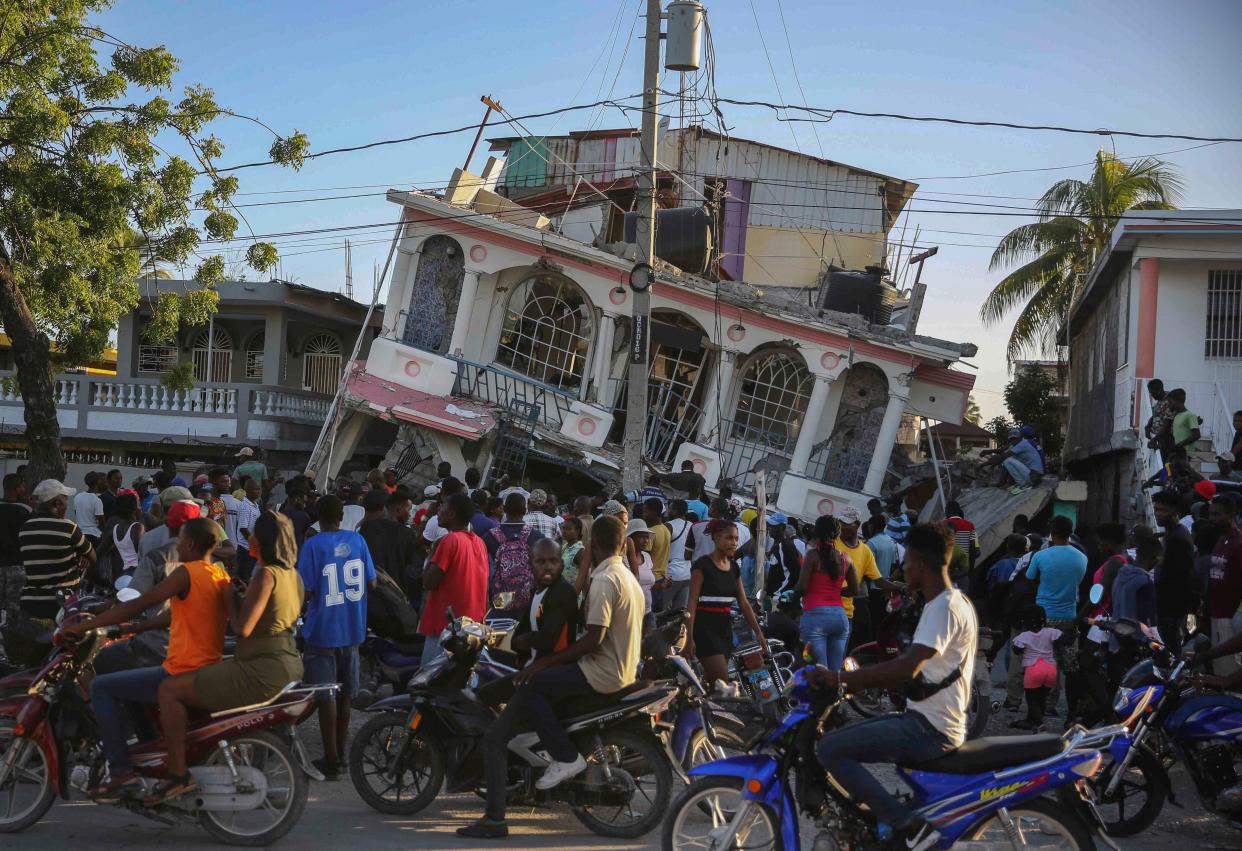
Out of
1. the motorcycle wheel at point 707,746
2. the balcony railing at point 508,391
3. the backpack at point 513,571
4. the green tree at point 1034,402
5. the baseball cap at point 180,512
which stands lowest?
the motorcycle wheel at point 707,746

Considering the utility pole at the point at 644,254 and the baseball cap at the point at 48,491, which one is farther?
the utility pole at the point at 644,254

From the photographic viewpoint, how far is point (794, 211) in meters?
27.9

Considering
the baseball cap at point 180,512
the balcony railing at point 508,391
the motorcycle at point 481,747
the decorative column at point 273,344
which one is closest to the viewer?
the motorcycle at point 481,747

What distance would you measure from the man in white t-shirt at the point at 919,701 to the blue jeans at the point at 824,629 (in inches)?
154

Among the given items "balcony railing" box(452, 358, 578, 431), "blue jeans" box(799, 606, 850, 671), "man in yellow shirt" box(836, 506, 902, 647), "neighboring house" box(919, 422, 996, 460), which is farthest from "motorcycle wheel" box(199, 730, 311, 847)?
"neighboring house" box(919, 422, 996, 460)

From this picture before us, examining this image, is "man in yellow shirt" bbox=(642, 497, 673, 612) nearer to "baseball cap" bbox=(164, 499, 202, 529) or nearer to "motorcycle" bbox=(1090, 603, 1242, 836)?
"baseball cap" bbox=(164, 499, 202, 529)

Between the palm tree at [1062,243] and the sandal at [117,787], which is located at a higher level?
the palm tree at [1062,243]

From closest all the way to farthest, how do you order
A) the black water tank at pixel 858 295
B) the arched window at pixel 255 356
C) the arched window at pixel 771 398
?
the arched window at pixel 771 398, the black water tank at pixel 858 295, the arched window at pixel 255 356

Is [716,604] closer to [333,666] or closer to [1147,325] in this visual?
[333,666]

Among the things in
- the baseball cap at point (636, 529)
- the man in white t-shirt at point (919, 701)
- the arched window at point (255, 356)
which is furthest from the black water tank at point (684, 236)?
the man in white t-shirt at point (919, 701)

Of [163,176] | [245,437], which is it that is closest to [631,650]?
[163,176]

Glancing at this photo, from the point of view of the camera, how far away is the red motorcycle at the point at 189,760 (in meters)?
6.15

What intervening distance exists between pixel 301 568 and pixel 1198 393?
1453cm

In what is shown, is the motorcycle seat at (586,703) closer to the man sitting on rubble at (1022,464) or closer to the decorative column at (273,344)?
the man sitting on rubble at (1022,464)
